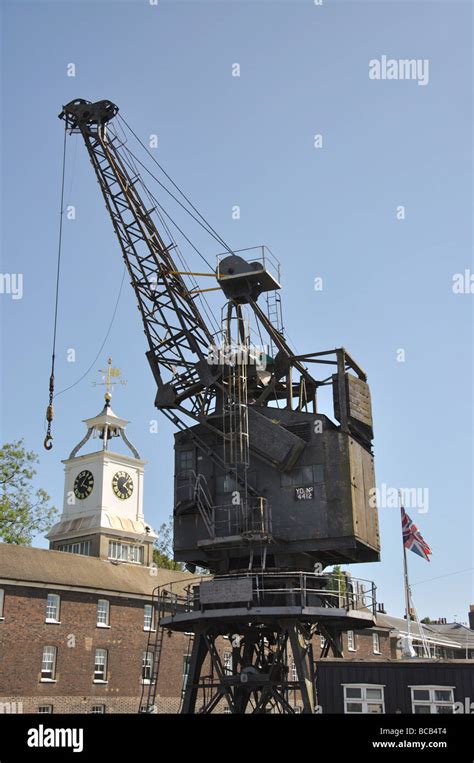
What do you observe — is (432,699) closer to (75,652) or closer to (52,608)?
(75,652)

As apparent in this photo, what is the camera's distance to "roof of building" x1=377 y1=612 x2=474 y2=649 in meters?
59.4

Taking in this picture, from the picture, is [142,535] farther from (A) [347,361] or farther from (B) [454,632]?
(B) [454,632]

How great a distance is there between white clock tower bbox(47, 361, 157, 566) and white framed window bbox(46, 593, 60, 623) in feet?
37.4

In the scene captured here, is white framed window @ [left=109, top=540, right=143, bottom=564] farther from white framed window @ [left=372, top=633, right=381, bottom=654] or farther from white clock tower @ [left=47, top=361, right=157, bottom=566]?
white framed window @ [left=372, top=633, right=381, bottom=654]

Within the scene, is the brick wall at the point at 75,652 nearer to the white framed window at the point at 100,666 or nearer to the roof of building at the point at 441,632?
the white framed window at the point at 100,666

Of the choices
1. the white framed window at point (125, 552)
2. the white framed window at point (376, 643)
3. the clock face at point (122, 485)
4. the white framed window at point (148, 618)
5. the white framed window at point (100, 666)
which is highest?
the clock face at point (122, 485)

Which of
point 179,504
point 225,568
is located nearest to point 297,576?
point 225,568

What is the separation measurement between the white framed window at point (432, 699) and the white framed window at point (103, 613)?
21554 millimetres

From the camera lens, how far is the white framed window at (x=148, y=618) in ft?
133

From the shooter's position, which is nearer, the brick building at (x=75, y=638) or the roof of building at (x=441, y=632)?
the brick building at (x=75, y=638)

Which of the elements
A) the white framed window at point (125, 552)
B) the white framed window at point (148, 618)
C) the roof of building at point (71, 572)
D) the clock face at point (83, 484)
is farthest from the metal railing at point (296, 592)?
the clock face at point (83, 484)
